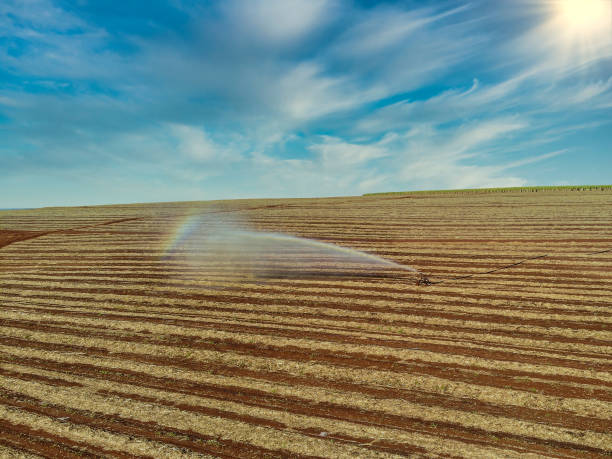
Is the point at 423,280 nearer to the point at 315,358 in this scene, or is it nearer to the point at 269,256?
the point at 315,358

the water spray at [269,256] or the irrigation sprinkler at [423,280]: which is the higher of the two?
the water spray at [269,256]

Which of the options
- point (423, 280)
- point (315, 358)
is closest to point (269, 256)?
point (423, 280)

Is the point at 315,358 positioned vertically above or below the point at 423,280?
below

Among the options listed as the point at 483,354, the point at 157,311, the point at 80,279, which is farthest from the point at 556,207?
the point at 80,279

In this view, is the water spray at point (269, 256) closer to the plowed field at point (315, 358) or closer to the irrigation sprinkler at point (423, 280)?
the irrigation sprinkler at point (423, 280)

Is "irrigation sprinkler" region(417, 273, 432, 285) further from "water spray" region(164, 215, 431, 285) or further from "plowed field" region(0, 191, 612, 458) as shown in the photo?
"plowed field" region(0, 191, 612, 458)

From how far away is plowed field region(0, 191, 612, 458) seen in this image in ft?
23.7

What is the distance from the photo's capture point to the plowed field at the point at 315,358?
7227 mm

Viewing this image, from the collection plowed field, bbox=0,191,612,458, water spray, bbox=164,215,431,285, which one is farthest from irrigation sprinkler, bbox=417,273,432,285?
plowed field, bbox=0,191,612,458

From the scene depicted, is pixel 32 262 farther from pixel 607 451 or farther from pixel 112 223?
pixel 607 451

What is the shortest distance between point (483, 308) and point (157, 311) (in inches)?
466

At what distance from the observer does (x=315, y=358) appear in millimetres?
10172

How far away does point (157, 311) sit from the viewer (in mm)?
13977

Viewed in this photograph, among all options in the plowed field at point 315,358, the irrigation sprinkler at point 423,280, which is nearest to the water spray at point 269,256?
the irrigation sprinkler at point 423,280
